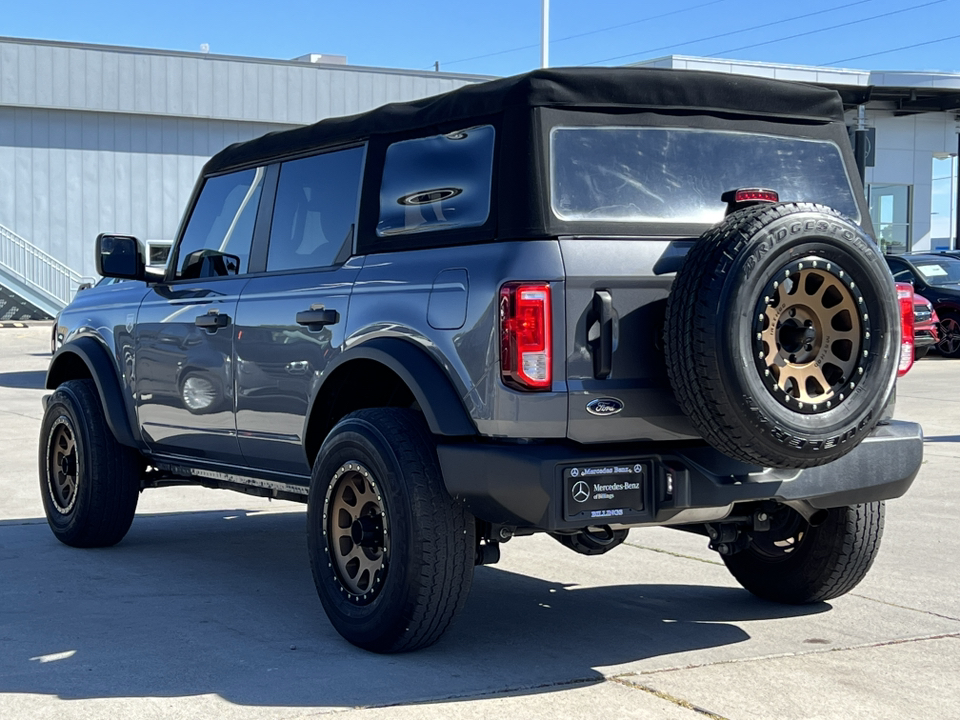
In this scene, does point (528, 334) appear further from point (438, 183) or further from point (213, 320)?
point (213, 320)

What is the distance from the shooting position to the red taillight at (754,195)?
4.92 m

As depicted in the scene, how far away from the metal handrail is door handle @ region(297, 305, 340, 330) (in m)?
29.2

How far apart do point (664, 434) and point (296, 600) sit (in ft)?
6.85

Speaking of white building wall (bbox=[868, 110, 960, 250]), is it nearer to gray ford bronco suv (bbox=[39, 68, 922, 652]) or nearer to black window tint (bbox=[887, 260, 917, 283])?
black window tint (bbox=[887, 260, 917, 283])

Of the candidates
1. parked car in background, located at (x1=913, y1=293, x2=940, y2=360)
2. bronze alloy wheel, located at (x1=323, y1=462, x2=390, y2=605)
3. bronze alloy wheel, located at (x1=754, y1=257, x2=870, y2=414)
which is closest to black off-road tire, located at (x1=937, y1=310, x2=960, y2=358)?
parked car in background, located at (x1=913, y1=293, x2=940, y2=360)

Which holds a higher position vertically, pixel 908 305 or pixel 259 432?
pixel 908 305

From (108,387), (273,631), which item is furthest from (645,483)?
(108,387)

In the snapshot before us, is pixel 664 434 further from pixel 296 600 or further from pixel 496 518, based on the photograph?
pixel 296 600

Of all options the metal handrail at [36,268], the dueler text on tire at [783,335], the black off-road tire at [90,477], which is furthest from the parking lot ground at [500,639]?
the metal handrail at [36,268]

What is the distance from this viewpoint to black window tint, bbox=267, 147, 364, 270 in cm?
565

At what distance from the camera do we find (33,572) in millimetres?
6578

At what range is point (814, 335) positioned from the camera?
4.52 meters

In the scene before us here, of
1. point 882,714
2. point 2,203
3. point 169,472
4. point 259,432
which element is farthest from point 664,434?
point 2,203

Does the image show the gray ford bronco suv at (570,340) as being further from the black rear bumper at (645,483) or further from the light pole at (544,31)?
the light pole at (544,31)
